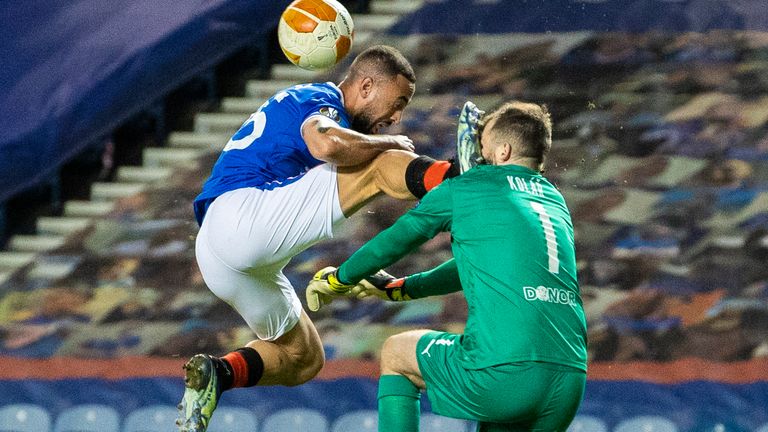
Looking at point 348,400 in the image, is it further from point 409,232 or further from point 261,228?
point 409,232

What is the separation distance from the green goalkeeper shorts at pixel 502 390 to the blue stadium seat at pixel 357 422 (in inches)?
83.2

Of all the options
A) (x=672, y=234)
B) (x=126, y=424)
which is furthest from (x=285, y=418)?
(x=672, y=234)

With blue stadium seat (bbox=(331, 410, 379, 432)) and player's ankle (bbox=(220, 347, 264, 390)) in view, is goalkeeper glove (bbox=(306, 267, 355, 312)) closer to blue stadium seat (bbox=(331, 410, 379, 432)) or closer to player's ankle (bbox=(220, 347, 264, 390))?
player's ankle (bbox=(220, 347, 264, 390))

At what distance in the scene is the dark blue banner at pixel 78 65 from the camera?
6520mm

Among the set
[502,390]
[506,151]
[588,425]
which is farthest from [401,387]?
[588,425]

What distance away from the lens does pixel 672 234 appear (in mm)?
6152

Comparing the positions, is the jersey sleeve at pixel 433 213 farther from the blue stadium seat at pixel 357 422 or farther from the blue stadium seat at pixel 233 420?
the blue stadium seat at pixel 233 420

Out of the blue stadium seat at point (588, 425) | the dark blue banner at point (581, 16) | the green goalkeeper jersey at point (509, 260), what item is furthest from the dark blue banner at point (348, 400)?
the dark blue banner at point (581, 16)

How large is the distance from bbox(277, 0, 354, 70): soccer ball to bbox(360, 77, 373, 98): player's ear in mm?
281

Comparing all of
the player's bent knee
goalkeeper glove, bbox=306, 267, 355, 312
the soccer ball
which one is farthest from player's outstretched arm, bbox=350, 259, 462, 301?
the soccer ball

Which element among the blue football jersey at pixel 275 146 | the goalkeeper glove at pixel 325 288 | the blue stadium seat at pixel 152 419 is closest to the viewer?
the goalkeeper glove at pixel 325 288

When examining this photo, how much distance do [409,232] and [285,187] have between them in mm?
776

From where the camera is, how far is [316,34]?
4.45 m

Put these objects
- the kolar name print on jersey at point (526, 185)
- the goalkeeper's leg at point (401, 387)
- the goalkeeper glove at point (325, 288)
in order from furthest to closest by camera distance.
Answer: the goalkeeper glove at point (325, 288), the goalkeeper's leg at point (401, 387), the kolar name print on jersey at point (526, 185)
